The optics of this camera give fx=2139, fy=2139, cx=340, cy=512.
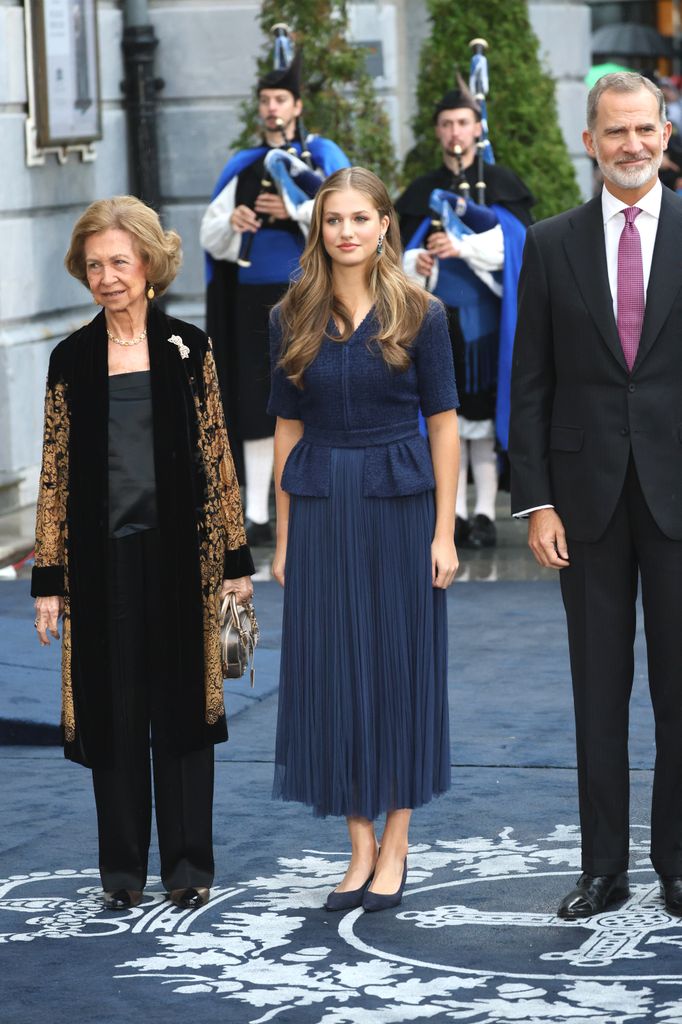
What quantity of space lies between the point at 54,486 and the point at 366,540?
2.48 ft

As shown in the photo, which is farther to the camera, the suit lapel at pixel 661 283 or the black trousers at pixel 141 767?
the black trousers at pixel 141 767

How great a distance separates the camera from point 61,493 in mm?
5113

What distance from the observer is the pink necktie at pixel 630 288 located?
485 centimetres

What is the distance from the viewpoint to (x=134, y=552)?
5.09 m

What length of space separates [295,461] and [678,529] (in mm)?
955

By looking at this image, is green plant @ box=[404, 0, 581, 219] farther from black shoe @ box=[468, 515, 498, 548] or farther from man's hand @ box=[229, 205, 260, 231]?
black shoe @ box=[468, 515, 498, 548]

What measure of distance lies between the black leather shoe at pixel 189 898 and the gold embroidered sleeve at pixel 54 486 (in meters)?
0.83

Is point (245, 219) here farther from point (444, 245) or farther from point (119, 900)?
point (119, 900)

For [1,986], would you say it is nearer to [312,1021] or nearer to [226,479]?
[312,1021]

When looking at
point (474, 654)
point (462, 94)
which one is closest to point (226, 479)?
point (474, 654)

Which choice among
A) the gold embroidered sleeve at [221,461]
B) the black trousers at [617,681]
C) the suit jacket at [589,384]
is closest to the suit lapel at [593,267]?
the suit jacket at [589,384]

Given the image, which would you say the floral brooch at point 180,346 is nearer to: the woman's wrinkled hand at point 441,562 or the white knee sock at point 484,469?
the woman's wrinkled hand at point 441,562

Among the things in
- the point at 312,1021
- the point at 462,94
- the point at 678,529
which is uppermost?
the point at 462,94

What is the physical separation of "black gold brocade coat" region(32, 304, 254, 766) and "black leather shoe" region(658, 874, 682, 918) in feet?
3.62
